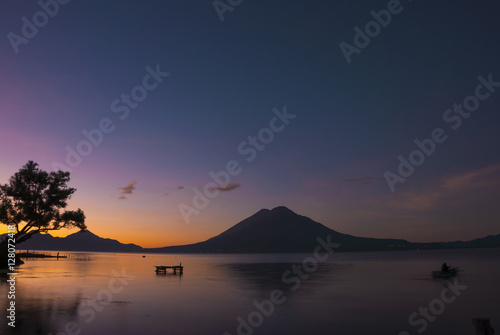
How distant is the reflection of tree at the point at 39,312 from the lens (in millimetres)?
21642

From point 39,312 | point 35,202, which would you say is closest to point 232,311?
point 39,312

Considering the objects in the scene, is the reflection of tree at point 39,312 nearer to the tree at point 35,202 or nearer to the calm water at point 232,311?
the calm water at point 232,311

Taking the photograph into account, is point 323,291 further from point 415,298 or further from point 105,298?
point 105,298

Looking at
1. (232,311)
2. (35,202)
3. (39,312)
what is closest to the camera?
(39,312)

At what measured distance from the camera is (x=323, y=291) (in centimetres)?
4559

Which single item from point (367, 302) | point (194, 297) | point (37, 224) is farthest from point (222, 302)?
point (37, 224)

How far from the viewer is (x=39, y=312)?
2664cm

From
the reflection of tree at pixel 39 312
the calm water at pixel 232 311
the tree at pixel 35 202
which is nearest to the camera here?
the reflection of tree at pixel 39 312

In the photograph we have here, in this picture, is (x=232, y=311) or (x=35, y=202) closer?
(x=232, y=311)

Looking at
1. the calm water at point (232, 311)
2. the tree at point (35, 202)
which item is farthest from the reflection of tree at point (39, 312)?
the tree at point (35, 202)

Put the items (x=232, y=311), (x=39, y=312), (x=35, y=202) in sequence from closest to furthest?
1. (x=39, y=312)
2. (x=232, y=311)
3. (x=35, y=202)

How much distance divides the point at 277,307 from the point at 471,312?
16.2m

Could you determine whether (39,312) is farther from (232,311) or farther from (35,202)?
(35,202)

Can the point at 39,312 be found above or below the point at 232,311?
above
